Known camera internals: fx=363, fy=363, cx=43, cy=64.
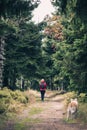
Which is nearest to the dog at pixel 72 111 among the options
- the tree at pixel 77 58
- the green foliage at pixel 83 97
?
the tree at pixel 77 58

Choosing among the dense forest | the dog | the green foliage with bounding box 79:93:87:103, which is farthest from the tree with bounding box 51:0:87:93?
the dog

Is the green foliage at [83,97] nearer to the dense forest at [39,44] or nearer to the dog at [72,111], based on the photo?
the dense forest at [39,44]

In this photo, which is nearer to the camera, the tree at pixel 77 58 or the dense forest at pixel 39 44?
the dense forest at pixel 39 44

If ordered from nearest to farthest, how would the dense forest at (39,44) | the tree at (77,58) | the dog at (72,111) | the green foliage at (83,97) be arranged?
the dense forest at (39,44) → the dog at (72,111) → the tree at (77,58) → the green foliage at (83,97)

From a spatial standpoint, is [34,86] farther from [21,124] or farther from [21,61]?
[21,124]

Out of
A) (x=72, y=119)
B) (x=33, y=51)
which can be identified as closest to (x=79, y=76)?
(x=72, y=119)

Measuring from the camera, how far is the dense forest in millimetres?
13695

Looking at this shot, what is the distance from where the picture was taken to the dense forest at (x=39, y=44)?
1370cm

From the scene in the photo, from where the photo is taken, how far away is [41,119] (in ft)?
51.3


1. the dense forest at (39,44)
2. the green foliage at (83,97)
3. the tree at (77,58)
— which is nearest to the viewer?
the dense forest at (39,44)

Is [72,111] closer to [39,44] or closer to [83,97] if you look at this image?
[83,97]

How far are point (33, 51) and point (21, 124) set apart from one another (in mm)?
19228

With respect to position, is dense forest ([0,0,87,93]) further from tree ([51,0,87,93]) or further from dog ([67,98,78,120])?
dog ([67,98,78,120])


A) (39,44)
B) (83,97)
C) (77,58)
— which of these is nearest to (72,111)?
(77,58)
